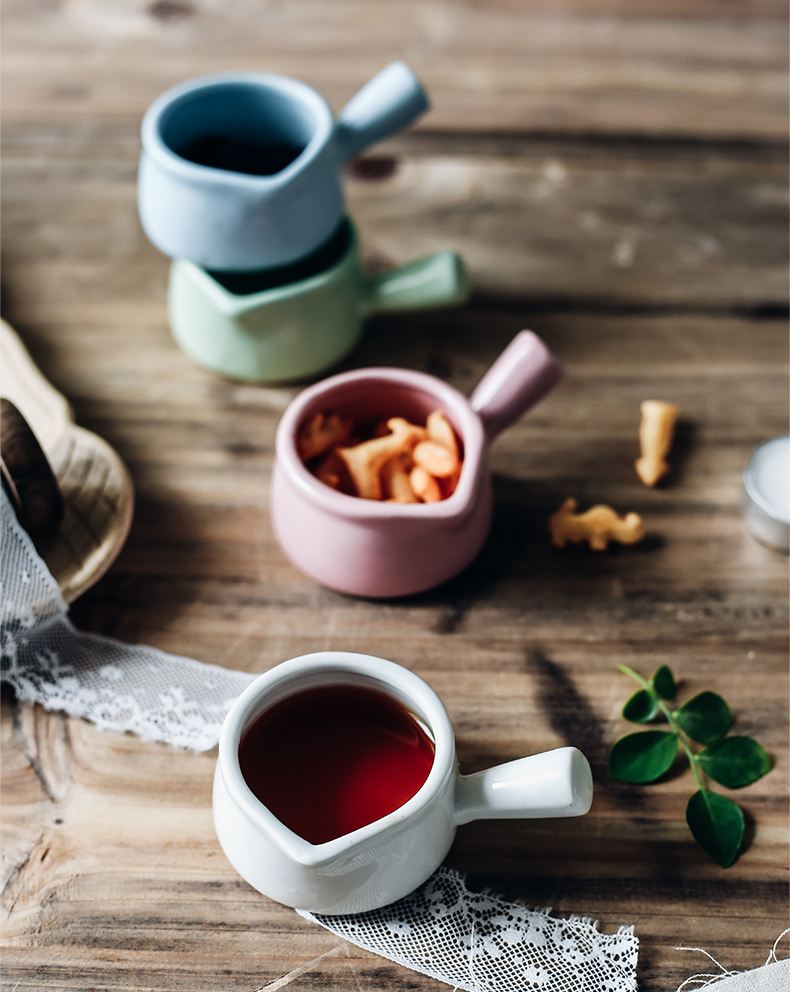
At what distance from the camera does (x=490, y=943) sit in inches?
22.3

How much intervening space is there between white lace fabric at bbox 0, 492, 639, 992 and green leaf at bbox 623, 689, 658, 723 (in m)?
0.14

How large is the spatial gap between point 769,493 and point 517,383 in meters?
0.22

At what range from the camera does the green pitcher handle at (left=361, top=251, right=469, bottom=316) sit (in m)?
0.84

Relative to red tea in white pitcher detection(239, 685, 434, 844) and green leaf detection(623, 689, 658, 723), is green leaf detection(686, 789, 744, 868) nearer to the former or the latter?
green leaf detection(623, 689, 658, 723)

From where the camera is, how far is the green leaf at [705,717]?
649 millimetres

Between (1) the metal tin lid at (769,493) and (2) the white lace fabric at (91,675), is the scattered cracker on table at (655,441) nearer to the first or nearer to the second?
(1) the metal tin lid at (769,493)

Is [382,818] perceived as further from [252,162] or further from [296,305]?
[252,162]

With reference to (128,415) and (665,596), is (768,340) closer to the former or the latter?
(665,596)

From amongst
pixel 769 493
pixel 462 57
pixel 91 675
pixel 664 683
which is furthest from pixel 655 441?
pixel 462 57

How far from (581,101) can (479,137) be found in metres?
0.15

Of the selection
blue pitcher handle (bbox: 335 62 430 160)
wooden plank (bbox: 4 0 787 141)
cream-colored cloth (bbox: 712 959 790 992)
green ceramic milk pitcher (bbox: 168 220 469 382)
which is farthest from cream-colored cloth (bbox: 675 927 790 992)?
wooden plank (bbox: 4 0 787 141)

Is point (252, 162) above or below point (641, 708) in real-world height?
above

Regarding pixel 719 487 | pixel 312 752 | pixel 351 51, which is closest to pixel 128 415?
→ pixel 312 752

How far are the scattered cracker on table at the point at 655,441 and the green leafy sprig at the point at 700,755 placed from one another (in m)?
0.19
